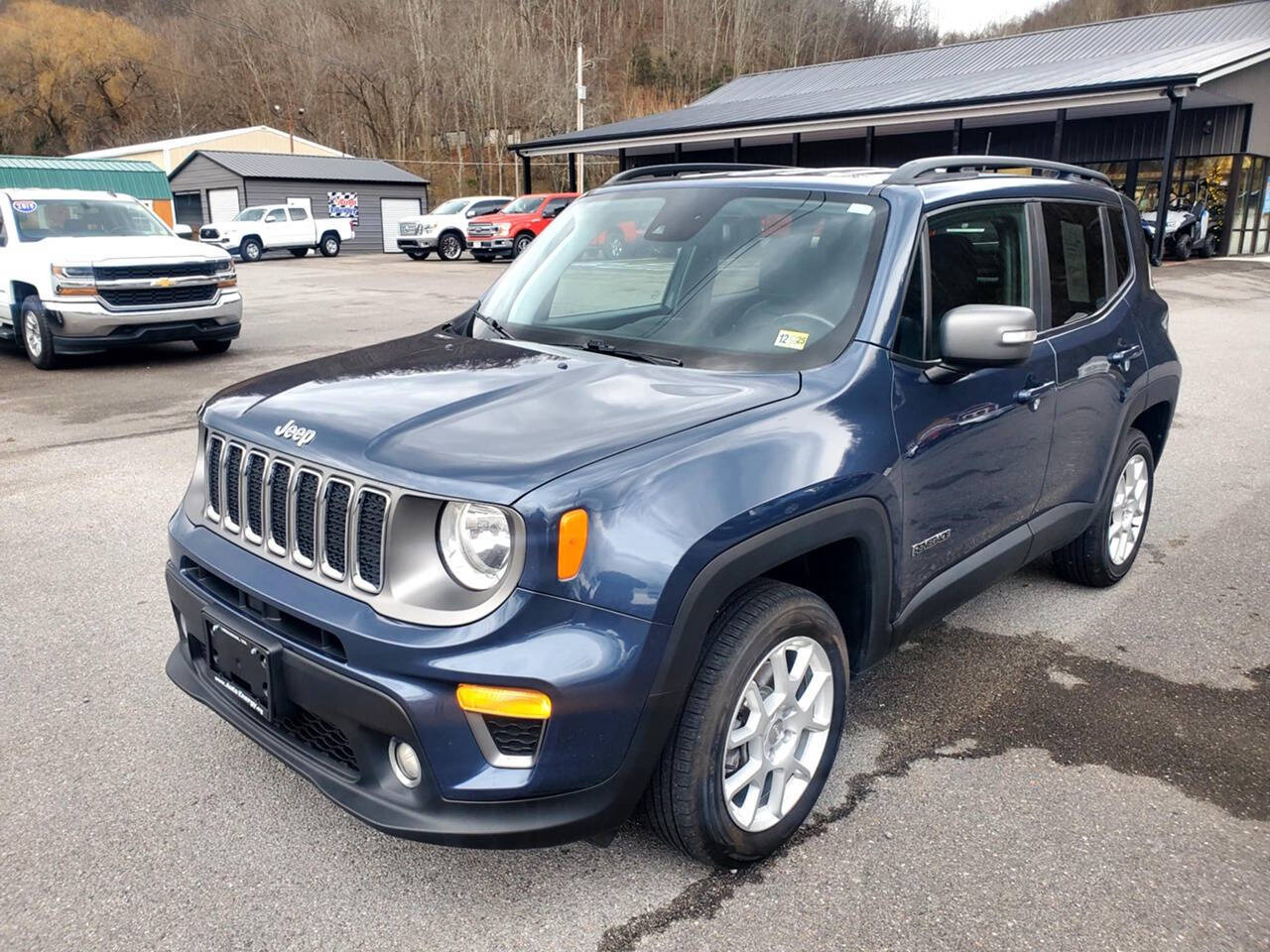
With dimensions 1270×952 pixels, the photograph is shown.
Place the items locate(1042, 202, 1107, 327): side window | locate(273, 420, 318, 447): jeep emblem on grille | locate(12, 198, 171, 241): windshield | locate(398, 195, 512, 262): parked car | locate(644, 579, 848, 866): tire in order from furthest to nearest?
locate(398, 195, 512, 262): parked car < locate(12, 198, 171, 241): windshield < locate(1042, 202, 1107, 327): side window < locate(273, 420, 318, 447): jeep emblem on grille < locate(644, 579, 848, 866): tire

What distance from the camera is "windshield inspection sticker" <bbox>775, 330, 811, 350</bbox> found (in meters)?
3.05

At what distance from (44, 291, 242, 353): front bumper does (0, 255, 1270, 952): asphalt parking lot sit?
608 centimetres

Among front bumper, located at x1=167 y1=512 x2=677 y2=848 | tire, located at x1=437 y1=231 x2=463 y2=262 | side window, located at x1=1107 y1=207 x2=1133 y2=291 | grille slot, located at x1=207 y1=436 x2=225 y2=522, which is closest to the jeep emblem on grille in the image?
grille slot, located at x1=207 y1=436 x2=225 y2=522

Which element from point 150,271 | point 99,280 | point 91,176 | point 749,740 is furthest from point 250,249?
point 749,740

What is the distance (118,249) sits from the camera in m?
10.8

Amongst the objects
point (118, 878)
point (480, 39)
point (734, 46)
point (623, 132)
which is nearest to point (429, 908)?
point (118, 878)

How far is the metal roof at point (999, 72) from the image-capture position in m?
23.5

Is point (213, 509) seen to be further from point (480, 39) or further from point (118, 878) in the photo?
point (480, 39)

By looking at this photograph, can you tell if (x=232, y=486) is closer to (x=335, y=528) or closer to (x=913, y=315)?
(x=335, y=528)

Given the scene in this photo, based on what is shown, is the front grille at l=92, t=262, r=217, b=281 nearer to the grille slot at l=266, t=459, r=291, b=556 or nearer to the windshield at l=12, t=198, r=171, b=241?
the windshield at l=12, t=198, r=171, b=241

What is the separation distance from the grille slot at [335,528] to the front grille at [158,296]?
373 inches

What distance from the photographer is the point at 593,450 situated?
240 centimetres

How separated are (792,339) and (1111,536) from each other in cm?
239

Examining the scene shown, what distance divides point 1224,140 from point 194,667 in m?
31.7
